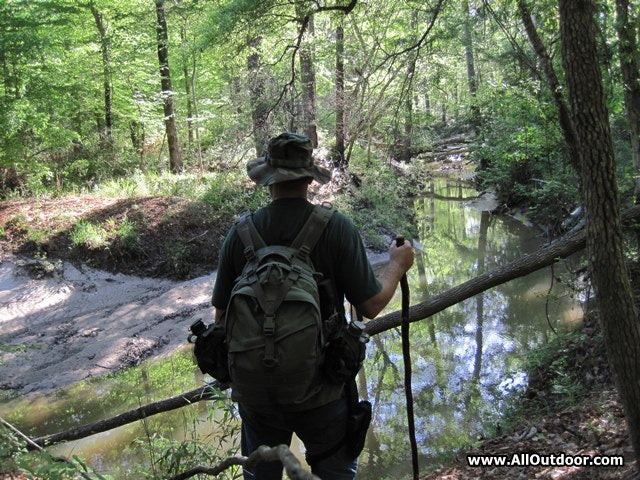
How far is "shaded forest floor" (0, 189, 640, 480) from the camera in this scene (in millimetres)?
4273

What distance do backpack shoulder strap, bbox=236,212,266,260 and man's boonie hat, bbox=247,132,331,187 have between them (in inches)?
8.1

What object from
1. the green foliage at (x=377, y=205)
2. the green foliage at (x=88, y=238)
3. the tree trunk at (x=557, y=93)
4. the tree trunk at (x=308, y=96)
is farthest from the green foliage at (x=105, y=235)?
the tree trunk at (x=557, y=93)

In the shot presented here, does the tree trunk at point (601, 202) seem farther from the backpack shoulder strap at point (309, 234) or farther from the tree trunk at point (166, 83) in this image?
the tree trunk at point (166, 83)

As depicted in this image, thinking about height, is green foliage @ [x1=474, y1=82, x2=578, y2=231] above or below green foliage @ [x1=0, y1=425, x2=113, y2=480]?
above

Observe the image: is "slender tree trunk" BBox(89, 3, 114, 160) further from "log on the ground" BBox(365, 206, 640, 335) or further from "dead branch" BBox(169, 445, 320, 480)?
"dead branch" BBox(169, 445, 320, 480)

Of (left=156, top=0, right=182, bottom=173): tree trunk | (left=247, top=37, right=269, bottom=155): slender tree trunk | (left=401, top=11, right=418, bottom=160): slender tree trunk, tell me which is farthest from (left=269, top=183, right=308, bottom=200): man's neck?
(left=156, top=0, right=182, bottom=173): tree trunk

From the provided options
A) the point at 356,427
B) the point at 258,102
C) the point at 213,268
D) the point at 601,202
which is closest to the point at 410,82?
the point at 601,202

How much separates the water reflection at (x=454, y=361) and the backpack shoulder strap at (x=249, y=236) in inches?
159

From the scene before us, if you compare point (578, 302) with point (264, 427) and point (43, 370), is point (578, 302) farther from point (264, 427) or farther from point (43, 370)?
point (43, 370)

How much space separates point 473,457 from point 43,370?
276 inches

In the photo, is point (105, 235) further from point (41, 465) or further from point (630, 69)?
point (630, 69)

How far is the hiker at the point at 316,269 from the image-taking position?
95.4 inches

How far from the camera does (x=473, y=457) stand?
4832 millimetres

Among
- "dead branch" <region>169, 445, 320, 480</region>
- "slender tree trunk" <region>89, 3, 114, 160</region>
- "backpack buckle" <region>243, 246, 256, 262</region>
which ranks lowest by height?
"dead branch" <region>169, 445, 320, 480</region>
